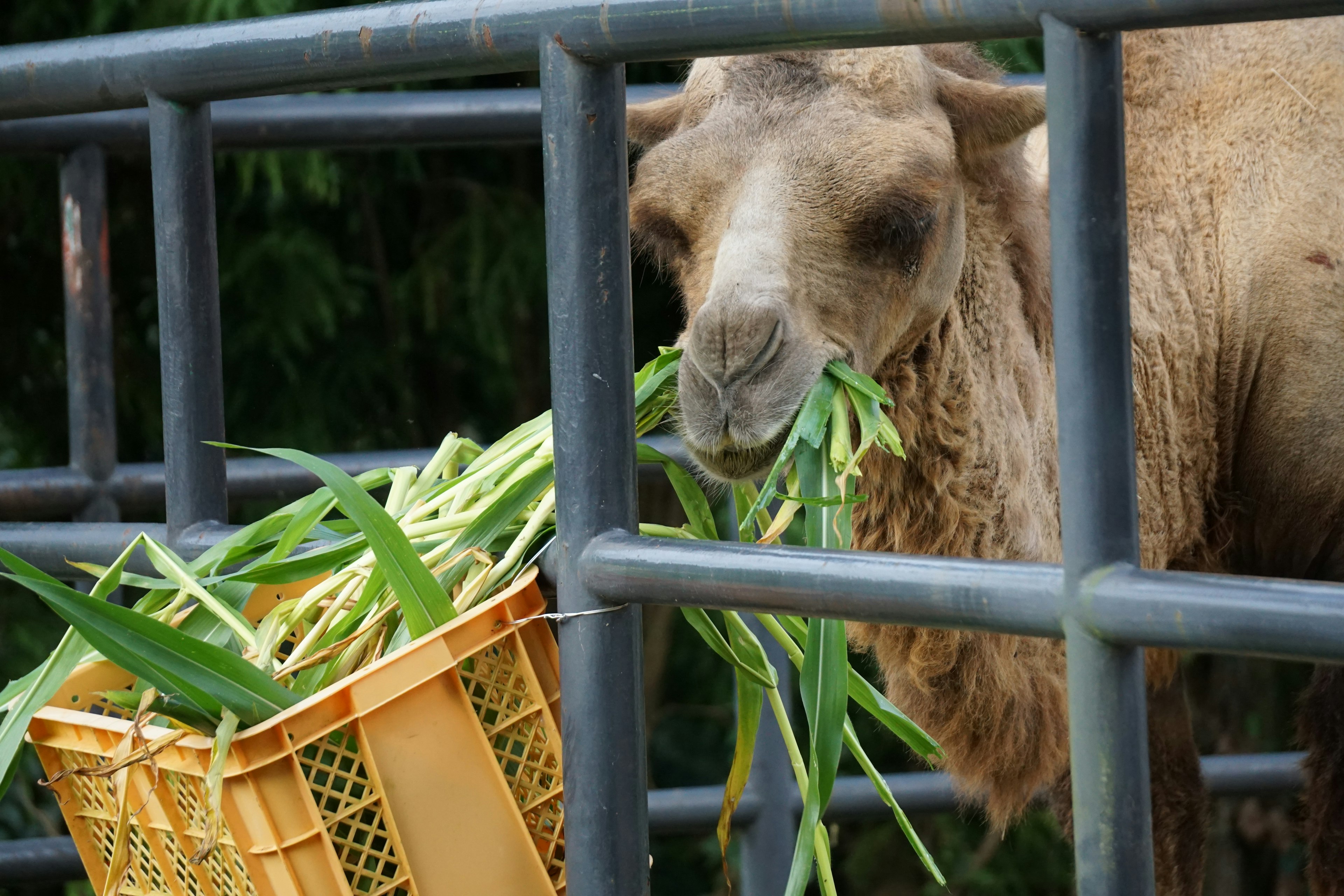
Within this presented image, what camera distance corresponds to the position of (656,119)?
2.21 metres

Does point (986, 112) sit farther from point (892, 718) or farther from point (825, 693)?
point (825, 693)

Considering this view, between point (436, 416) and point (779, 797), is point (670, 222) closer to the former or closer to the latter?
point (779, 797)

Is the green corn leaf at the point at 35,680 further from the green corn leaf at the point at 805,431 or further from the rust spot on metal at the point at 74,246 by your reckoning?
the rust spot on metal at the point at 74,246

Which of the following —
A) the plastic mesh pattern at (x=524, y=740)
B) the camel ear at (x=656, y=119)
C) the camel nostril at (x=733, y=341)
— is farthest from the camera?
the camel ear at (x=656, y=119)

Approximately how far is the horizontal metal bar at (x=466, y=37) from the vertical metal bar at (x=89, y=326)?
75cm

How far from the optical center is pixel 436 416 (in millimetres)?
4773

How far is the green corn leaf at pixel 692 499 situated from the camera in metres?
1.45

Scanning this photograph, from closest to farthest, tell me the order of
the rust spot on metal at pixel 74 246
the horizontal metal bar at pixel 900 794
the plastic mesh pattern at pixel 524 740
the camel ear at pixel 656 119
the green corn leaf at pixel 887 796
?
the plastic mesh pattern at pixel 524 740 → the green corn leaf at pixel 887 796 → the camel ear at pixel 656 119 → the rust spot on metal at pixel 74 246 → the horizontal metal bar at pixel 900 794

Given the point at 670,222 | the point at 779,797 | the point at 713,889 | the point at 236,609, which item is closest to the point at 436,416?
the point at 713,889

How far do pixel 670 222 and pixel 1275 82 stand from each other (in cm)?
111

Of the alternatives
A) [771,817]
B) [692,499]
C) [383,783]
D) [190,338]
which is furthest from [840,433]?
[771,817]

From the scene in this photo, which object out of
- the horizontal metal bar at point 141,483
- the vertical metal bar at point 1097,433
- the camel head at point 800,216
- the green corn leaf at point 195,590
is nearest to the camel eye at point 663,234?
the camel head at point 800,216

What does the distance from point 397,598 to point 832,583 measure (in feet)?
1.44

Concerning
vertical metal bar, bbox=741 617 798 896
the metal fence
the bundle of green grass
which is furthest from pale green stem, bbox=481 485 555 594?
vertical metal bar, bbox=741 617 798 896
